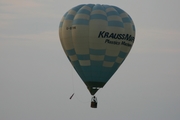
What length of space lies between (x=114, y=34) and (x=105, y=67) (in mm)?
3096

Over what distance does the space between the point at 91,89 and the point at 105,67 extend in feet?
7.56

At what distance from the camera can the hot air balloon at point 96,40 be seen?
495ft

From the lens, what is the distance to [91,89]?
15188 cm

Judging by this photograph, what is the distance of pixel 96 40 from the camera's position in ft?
495

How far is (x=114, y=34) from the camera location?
151 m

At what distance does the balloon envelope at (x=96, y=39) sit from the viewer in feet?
495

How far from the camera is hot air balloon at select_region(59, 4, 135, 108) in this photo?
150750 millimetres

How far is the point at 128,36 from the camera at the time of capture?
152000 mm

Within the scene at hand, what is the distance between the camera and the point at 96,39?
151 meters

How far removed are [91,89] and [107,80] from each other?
174 cm

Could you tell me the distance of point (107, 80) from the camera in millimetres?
152500

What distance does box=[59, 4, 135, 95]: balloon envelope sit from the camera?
495 feet

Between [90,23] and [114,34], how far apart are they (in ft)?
7.64

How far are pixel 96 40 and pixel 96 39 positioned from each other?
0.09 meters
